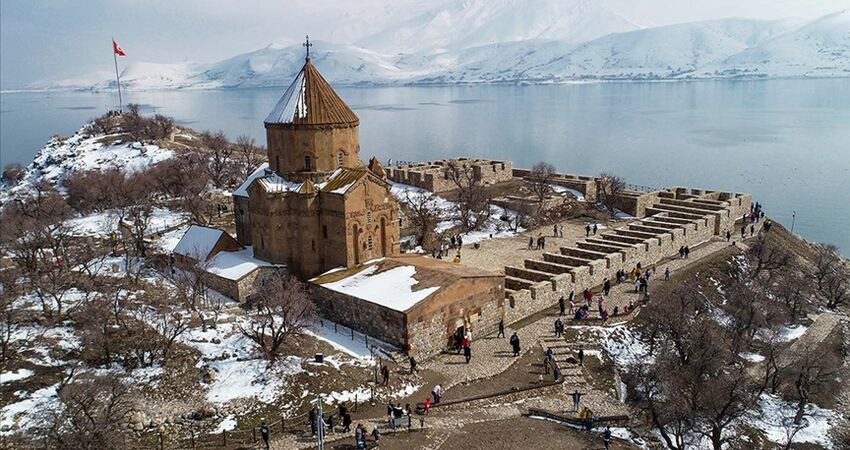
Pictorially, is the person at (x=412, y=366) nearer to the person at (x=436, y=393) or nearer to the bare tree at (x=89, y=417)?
the person at (x=436, y=393)

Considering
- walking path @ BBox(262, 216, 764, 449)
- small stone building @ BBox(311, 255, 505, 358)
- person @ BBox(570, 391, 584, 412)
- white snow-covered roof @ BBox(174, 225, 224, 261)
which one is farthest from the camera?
white snow-covered roof @ BBox(174, 225, 224, 261)

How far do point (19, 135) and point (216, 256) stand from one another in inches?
5571

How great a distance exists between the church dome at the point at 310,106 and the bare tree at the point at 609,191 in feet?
76.2

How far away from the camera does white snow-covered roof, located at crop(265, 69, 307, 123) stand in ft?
89.6

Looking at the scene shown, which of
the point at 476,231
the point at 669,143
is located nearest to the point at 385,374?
the point at 476,231

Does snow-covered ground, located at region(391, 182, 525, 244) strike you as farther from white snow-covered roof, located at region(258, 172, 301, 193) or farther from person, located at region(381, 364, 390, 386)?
person, located at region(381, 364, 390, 386)

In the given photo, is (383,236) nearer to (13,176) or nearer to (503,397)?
(503,397)

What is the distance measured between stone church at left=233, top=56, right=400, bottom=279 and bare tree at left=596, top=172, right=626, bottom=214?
2197cm

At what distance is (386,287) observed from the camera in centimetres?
2392

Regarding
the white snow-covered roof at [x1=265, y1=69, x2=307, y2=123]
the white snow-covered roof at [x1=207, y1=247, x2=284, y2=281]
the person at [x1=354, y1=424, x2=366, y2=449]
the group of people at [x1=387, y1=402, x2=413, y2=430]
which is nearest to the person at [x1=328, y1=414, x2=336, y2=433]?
the person at [x1=354, y1=424, x2=366, y2=449]

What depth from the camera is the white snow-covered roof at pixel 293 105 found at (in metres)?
27.3

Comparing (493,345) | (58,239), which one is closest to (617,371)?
(493,345)

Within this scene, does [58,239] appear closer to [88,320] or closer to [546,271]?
[88,320]

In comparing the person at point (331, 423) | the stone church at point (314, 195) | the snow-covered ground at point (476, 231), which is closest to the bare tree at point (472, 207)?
the snow-covered ground at point (476, 231)
